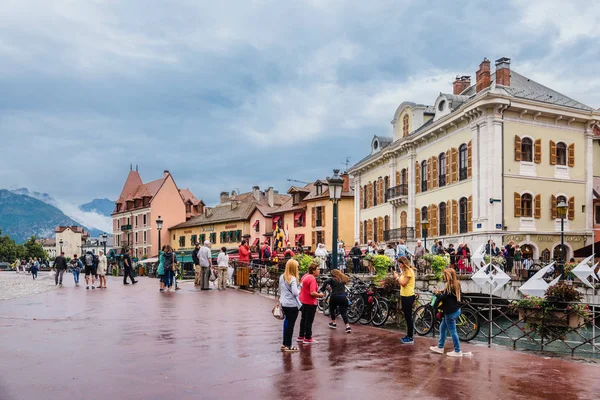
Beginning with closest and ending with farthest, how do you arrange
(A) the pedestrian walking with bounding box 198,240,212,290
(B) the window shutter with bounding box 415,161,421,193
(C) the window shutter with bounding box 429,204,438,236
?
(A) the pedestrian walking with bounding box 198,240,212,290, (C) the window shutter with bounding box 429,204,438,236, (B) the window shutter with bounding box 415,161,421,193

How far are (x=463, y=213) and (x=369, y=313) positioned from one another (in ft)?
65.9

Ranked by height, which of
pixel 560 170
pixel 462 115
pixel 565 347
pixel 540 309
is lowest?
pixel 565 347

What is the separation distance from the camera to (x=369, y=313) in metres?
14.9

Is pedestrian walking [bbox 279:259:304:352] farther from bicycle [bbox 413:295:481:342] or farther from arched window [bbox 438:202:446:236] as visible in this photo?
arched window [bbox 438:202:446:236]

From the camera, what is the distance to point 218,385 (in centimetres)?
780

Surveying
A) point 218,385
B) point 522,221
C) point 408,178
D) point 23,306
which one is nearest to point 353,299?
point 218,385

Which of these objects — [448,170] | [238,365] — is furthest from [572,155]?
[238,365]

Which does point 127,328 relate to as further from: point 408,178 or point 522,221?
point 408,178

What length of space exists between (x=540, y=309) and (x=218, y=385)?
298 inches

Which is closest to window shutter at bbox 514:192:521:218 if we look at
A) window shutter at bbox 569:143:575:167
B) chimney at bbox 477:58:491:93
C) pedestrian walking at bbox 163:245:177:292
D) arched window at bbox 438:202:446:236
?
window shutter at bbox 569:143:575:167

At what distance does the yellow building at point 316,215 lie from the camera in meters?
56.4

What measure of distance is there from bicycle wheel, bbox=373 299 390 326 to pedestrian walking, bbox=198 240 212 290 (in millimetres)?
9994

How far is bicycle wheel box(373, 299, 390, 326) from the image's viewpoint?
14.4 meters

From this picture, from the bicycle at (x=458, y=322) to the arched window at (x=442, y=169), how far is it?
2355 centimetres
